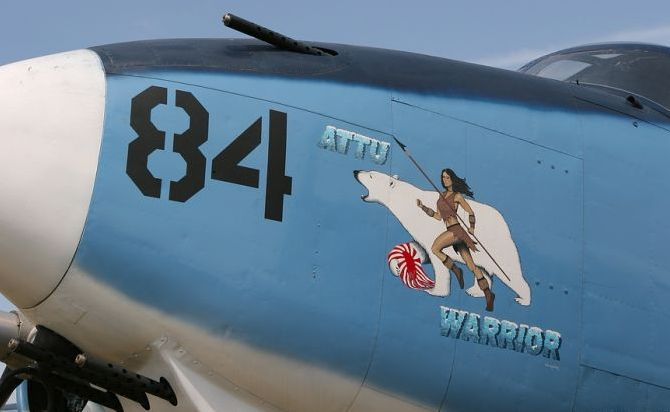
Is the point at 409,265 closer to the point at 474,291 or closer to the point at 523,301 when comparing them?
the point at 474,291

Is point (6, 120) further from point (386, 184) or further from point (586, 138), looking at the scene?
point (586, 138)

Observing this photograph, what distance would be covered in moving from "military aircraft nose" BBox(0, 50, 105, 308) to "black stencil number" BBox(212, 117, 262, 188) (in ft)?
2.17

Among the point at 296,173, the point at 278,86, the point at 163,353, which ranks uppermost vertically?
the point at 278,86

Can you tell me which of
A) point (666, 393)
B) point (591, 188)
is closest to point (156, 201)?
point (591, 188)

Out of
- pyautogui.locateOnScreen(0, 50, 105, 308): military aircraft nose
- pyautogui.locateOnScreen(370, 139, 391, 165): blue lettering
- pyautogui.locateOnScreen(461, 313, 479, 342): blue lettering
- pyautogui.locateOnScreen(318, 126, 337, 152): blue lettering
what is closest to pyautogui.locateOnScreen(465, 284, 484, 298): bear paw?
pyautogui.locateOnScreen(461, 313, 479, 342): blue lettering

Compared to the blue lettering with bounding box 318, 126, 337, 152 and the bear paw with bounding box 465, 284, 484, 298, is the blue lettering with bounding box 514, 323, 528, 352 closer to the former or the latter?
the bear paw with bounding box 465, 284, 484, 298

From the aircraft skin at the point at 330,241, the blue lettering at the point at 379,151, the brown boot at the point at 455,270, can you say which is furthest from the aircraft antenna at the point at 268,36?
the brown boot at the point at 455,270

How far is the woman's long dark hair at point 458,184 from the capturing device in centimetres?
688

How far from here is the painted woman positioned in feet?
22.0

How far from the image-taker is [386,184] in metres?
6.66

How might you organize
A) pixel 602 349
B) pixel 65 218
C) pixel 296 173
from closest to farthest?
pixel 65 218 → pixel 296 173 → pixel 602 349

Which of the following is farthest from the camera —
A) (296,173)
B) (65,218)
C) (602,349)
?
(602,349)

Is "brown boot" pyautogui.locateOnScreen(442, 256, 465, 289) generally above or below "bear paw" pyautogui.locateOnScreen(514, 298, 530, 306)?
above

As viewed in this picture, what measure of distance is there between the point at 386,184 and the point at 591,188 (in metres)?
1.51
